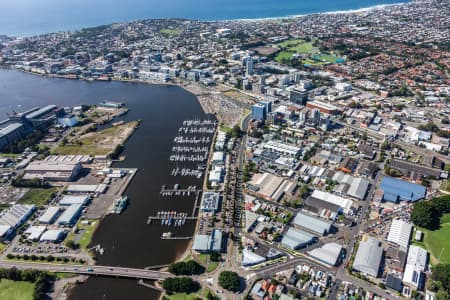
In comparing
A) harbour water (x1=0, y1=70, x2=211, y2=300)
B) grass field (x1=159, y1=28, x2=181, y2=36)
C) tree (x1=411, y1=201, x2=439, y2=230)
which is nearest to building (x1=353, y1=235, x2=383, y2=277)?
tree (x1=411, y1=201, x2=439, y2=230)

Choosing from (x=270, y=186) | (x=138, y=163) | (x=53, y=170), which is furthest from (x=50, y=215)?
(x=270, y=186)

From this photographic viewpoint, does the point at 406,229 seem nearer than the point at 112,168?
Yes

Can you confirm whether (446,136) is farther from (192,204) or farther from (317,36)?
(317,36)

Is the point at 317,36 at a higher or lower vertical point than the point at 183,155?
higher

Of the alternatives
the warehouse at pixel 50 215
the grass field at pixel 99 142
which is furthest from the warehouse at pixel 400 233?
the grass field at pixel 99 142

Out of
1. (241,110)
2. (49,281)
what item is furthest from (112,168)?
(241,110)

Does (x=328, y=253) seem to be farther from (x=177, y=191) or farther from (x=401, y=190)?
(x=177, y=191)

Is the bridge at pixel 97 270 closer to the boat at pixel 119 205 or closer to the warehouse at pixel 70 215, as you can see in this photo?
the warehouse at pixel 70 215

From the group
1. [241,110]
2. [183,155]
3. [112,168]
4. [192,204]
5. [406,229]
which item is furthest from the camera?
[241,110]
